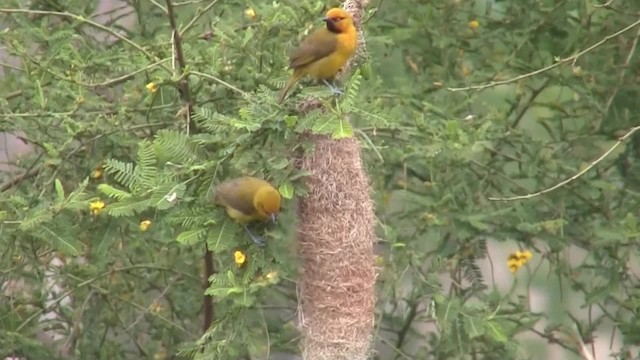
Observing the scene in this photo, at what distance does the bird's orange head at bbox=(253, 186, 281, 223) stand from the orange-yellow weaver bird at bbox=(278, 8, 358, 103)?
0.90ft

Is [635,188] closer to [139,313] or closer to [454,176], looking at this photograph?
[454,176]

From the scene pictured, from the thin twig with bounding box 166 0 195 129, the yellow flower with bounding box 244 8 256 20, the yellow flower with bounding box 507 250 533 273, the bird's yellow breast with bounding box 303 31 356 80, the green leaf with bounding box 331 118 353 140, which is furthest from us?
the yellow flower with bounding box 507 250 533 273

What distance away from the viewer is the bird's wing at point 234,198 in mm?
3172

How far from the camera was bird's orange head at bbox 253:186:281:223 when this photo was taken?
3.19 meters

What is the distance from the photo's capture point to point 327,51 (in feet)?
11.0

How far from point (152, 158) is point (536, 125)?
2375 millimetres

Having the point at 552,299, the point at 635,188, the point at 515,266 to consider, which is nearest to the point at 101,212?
the point at 515,266

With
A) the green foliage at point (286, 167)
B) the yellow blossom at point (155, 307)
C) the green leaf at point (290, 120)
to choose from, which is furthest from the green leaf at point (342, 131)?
the yellow blossom at point (155, 307)

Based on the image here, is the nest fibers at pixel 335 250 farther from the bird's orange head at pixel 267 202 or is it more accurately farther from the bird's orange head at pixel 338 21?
the bird's orange head at pixel 338 21

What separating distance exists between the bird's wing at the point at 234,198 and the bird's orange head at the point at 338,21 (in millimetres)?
531

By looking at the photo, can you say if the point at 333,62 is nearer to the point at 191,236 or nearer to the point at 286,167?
the point at 286,167

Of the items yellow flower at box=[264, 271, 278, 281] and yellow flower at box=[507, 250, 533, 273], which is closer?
yellow flower at box=[264, 271, 278, 281]

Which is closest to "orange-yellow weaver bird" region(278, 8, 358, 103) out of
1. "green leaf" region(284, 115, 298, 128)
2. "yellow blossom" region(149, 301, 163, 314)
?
"green leaf" region(284, 115, 298, 128)

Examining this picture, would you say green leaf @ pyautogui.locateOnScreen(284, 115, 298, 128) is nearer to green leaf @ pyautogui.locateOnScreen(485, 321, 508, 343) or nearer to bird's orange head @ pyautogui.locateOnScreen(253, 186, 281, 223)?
bird's orange head @ pyautogui.locateOnScreen(253, 186, 281, 223)
